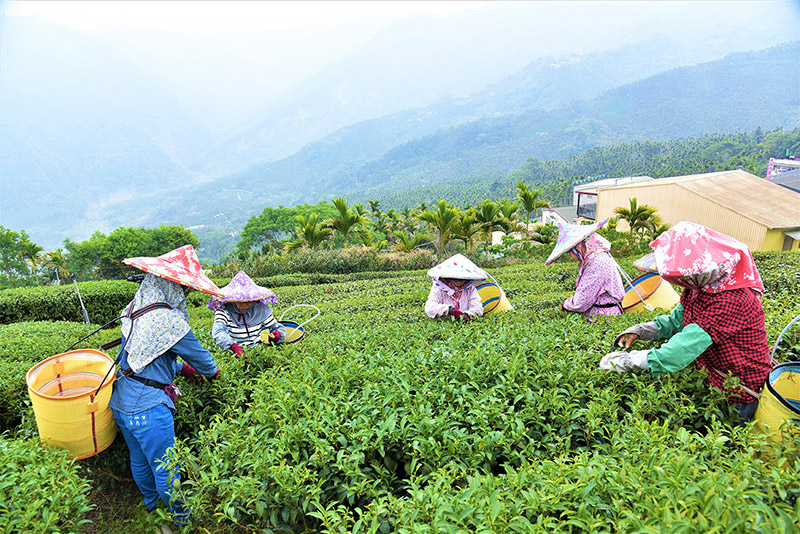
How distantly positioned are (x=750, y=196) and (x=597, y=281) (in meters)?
30.8

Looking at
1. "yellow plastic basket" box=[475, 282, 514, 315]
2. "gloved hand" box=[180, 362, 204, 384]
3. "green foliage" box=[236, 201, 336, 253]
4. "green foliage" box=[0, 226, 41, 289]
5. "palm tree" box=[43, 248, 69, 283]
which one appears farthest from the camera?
"green foliage" box=[236, 201, 336, 253]

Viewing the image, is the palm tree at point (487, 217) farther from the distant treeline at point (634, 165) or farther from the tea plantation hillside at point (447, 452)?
the distant treeline at point (634, 165)

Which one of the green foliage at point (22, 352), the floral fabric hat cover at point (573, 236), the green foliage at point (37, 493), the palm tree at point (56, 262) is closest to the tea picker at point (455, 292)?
the floral fabric hat cover at point (573, 236)

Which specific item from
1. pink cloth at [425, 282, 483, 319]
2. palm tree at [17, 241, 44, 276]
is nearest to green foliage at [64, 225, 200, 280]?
palm tree at [17, 241, 44, 276]

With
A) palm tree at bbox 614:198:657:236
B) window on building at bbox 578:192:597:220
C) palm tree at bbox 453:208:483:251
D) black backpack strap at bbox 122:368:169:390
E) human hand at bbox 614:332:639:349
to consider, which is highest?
black backpack strap at bbox 122:368:169:390

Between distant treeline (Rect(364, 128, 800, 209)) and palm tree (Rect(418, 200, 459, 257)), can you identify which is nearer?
palm tree (Rect(418, 200, 459, 257))

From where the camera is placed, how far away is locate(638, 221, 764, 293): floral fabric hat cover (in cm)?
228

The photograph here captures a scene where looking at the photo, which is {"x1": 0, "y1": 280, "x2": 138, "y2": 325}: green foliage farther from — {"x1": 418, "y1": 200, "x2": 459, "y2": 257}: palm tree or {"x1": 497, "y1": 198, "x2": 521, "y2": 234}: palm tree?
{"x1": 497, "y1": 198, "x2": 521, "y2": 234}: palm tree

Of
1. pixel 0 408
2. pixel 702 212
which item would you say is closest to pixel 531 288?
pixel 0 408

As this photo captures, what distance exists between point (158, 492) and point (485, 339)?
2.67 metres

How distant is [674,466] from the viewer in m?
1.61

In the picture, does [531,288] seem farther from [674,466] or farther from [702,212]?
[702,212]

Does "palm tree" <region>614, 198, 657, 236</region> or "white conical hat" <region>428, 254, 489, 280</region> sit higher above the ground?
"white conical hat" <region>428, 254, 489, 280</region>

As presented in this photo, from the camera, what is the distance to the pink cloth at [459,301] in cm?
462
